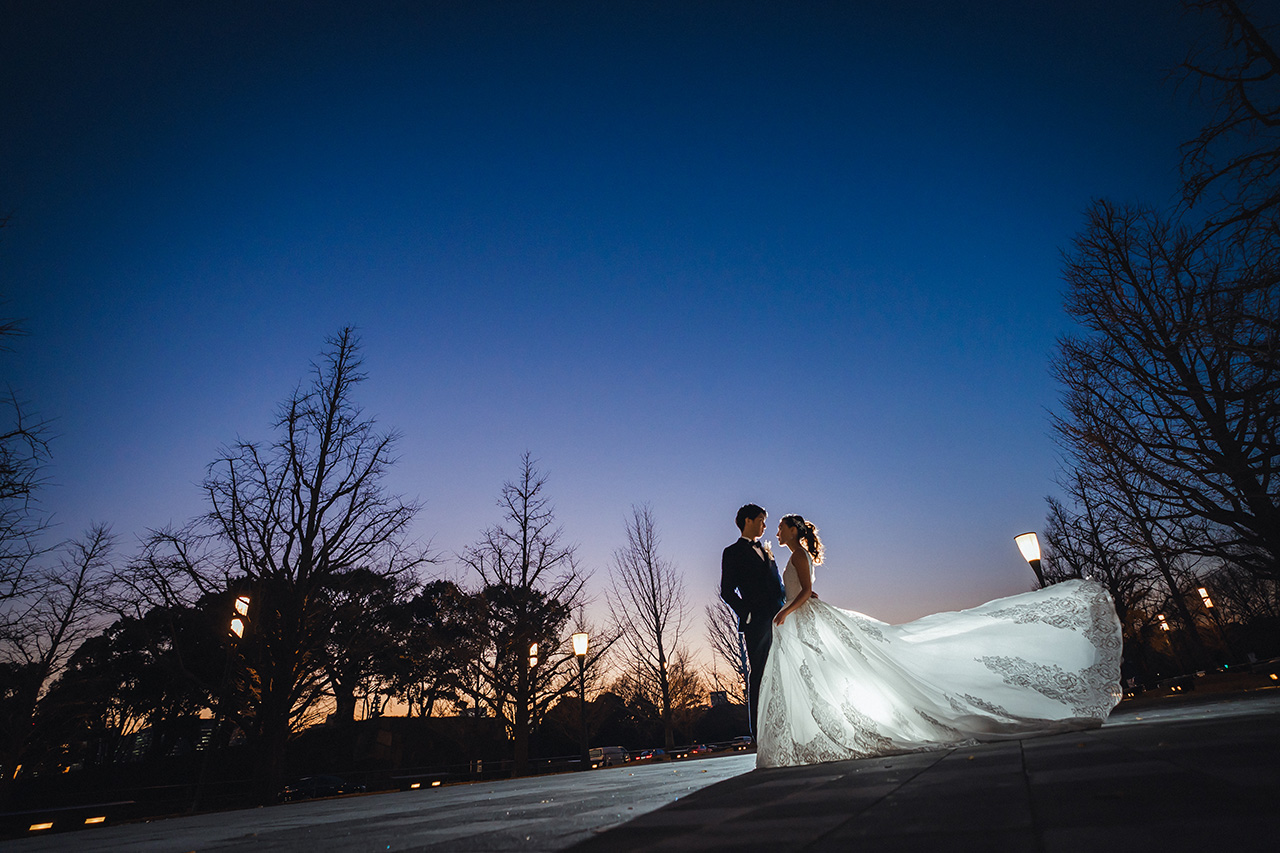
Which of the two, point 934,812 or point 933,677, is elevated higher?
point 933,677

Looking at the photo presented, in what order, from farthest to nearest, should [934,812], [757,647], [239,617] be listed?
[239,617], [757,647], [934,812]

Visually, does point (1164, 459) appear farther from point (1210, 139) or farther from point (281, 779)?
point (281, 779)

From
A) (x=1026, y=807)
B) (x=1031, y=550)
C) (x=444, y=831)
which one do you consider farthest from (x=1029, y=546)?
(x=444, y=831)

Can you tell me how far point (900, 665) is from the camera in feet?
17.5

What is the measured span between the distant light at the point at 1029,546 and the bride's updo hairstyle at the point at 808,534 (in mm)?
9774

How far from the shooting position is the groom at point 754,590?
567 cm

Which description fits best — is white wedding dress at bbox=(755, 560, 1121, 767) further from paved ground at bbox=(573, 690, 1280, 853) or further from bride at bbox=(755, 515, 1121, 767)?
paved ground at bbox=(573, 690, 1280, 853)

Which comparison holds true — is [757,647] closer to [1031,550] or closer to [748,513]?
[748,513]

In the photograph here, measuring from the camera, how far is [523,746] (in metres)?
18.8

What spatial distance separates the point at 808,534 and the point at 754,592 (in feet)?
2.53

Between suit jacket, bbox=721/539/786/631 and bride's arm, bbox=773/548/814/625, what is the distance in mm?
164

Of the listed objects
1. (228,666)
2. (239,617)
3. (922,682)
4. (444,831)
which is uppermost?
(239,617)

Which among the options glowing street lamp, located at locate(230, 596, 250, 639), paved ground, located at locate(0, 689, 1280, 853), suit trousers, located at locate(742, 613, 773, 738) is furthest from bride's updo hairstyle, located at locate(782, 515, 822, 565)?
glowing street lamp, located at locate(230, 596, 250, 639)

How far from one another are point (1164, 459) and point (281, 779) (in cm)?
1825
